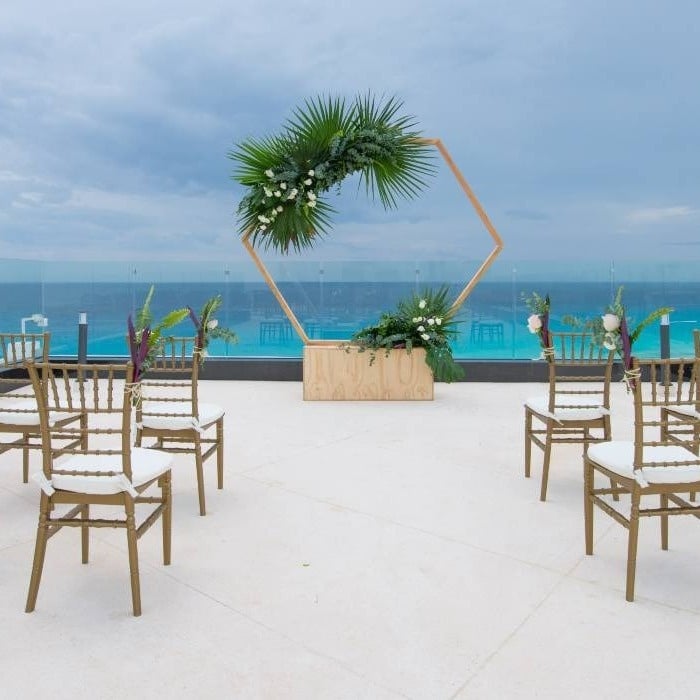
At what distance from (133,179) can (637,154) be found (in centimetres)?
1297

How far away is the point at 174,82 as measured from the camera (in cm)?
674

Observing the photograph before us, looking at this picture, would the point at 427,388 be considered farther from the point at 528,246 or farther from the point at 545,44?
the point at 545,44

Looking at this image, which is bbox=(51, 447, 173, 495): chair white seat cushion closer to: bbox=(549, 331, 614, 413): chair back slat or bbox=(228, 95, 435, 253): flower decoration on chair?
bbox=(549, 331, 614, 413): chair back slat

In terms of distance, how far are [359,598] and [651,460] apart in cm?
112

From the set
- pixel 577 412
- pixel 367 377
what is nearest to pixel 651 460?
pixel 577 412

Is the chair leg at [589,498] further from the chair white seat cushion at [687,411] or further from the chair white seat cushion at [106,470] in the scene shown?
the chair white seat cushion at [106,470]

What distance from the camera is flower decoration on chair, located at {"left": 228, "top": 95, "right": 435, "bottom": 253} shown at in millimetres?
5699

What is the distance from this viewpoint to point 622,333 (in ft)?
7.41

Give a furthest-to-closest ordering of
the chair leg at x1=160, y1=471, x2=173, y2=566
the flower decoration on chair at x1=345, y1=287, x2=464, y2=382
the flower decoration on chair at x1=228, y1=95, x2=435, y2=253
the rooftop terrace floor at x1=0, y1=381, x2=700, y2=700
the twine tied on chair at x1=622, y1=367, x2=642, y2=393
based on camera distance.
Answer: the flower decoration on chair at x1=345, y1=287, x2=464, y2=382
the flower decoration on chair at x1=228, y1=95, x2=435, y2=253
the chair leg at x1=160, y1=471, x2=173, y2=566
the twine tied on chair at x1=622, y1=367, x2=642, y2=393
the rooftop terrace floor at x1=0, y1=381, x2=700, y2=700

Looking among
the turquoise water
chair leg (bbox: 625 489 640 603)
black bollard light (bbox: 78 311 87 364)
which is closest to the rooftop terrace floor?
chair leg (bbox: 625 489 640 603)

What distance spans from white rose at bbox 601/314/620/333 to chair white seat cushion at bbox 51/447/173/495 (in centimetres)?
165

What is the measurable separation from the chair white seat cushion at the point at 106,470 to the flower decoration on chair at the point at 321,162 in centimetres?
391

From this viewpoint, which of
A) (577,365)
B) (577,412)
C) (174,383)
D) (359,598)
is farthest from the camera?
(577,365)

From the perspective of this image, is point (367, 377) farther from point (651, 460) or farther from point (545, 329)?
point (651, 460)
